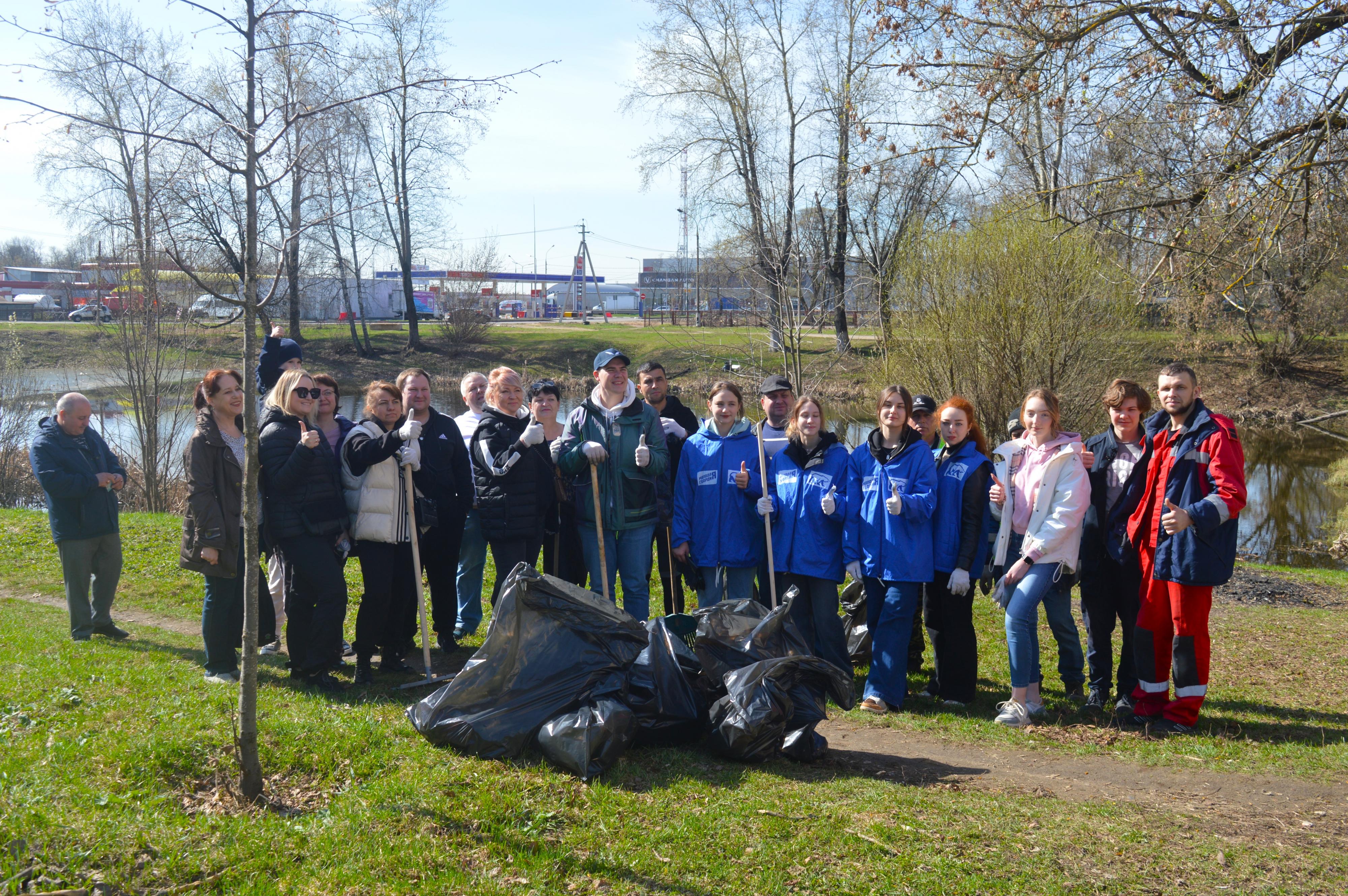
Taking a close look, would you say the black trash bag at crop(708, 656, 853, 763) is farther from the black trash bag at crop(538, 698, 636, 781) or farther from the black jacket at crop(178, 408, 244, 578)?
the black jacket at crop(178, 408, 244, 578)

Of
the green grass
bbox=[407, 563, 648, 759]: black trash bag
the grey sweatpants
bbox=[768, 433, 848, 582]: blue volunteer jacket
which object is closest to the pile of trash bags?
bbox=[407, 563, 648, 759]: black trash bag

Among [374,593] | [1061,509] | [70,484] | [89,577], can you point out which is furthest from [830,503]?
[89,577]

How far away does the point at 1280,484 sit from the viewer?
1845cm

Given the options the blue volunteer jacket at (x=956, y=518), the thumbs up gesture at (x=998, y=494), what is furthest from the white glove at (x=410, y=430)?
the thumbs up gesture at (x=998, y=494)

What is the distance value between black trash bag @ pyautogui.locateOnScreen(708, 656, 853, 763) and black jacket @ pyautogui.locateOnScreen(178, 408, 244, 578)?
3031 mm

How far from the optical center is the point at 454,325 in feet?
129

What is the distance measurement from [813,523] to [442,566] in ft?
8.42

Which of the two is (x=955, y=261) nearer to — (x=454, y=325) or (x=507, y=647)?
(x=507, y=647)

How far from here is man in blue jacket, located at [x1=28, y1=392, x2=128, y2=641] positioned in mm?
6379

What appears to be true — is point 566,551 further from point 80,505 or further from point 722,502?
point 80,505

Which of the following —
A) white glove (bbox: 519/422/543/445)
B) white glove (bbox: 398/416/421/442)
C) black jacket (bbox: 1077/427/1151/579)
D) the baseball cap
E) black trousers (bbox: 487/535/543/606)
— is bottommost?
black trousers (bbox: 487/535/543/606)

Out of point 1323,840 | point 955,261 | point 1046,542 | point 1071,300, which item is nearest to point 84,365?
point 955,261

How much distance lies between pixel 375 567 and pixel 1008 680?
435cm

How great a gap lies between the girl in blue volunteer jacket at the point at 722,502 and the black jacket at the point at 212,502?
2675 millimetres
